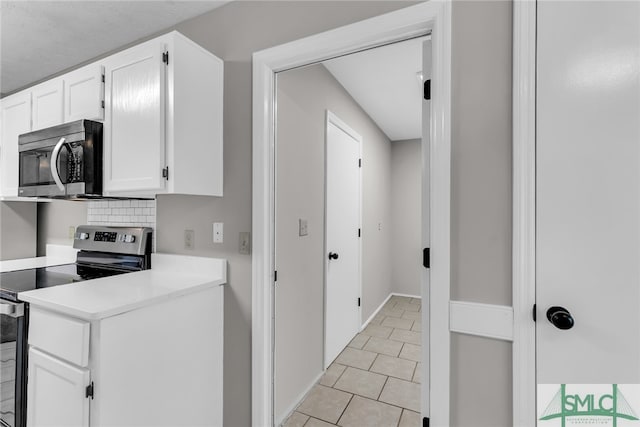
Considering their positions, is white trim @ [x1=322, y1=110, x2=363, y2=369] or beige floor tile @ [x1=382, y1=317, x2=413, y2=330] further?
beige floor tile @ [x1=382, y1=317, x2=413, y2=330]

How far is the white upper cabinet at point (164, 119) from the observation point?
1.40m

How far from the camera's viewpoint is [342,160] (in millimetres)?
2627

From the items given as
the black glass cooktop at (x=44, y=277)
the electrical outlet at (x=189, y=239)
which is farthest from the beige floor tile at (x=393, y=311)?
the black glass cooktop at (x=44, y=277)

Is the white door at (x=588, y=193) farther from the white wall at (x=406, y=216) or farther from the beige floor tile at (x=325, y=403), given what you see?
the white wall at (x=406, y=216)

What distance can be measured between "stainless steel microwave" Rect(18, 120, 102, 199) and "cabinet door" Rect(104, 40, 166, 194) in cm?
6

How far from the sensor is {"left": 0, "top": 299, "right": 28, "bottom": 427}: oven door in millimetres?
1337

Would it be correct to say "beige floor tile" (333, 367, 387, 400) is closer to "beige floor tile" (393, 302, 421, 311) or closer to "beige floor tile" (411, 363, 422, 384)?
"beige floor tile" (411, 363, 422, 384)

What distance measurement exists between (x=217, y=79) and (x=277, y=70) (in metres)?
0.35

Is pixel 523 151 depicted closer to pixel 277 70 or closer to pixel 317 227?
pixel 277 70

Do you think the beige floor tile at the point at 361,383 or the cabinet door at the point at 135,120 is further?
the beige floor tile at the point at 361,383

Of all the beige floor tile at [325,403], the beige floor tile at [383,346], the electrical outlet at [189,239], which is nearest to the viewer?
the electrical outlet at [189,239]

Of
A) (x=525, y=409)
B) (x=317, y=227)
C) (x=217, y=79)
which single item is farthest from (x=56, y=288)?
(x=525, y=409)

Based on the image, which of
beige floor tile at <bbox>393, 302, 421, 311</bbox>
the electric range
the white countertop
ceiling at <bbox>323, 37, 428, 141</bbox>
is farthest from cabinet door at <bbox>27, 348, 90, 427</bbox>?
beige floor tile at <bbox>393, 302, 421, 311</bbox>

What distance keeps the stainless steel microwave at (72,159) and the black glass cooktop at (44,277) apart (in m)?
0.49
